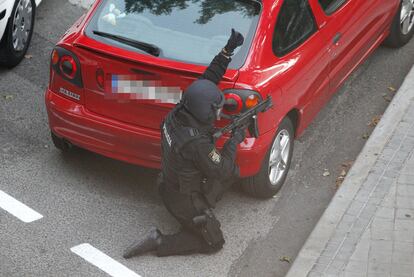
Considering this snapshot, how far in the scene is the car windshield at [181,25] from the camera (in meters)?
7.05

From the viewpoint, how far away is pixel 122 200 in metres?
7.64

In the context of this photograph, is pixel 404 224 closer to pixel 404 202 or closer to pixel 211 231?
pixel 404 202

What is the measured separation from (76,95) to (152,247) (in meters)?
1.32

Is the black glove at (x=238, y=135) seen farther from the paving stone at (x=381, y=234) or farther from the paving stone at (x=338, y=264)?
the paving stone at (x=381, y=234)

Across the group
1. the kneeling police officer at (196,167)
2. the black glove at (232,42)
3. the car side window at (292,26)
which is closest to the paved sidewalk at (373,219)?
the kneeling police officer at (196,167)

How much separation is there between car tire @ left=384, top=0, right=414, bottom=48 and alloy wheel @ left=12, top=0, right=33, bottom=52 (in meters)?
3.65

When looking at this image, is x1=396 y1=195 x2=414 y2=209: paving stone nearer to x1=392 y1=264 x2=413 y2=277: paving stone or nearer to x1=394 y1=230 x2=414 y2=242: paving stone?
x1=394 y1=230 x2=414 y2=242: paving stone

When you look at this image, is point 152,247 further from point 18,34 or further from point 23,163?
point 18,34

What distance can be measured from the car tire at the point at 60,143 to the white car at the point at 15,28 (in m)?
1.65

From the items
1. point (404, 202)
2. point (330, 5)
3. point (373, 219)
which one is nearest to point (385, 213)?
point (373, 219)

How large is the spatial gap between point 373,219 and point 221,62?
68.6 inches

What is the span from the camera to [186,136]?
6457 millimetres

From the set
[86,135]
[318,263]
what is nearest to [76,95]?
[86,135]

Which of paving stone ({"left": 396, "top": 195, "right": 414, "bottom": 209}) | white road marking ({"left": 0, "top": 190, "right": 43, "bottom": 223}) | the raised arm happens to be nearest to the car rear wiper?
the raised arm
